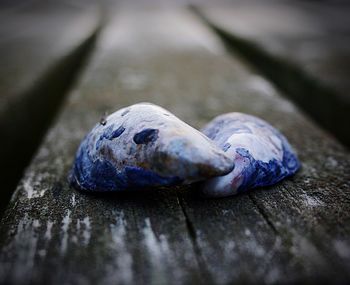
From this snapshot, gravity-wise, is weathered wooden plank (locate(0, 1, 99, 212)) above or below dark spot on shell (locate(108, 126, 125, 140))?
below

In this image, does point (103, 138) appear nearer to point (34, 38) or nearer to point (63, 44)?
point (63, 44)

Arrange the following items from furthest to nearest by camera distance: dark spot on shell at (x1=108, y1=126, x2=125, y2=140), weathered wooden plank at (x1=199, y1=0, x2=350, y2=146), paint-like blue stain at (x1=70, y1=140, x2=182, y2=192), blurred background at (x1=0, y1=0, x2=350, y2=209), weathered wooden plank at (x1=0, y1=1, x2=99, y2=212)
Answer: weathered wooden plank at (x1=199, y1=0, x2=350, y2=146), blurred background at (x1=0, y1=0, x2=350, y2=209), weathered wooden plank at (x1=0, y1=1, x2=99, y2=212), dark spot on shell at (x1=108, y1=126, x2=125, y2=140), paint-like blue stain at (x1=70, y1=140, x2=182, y2=192)

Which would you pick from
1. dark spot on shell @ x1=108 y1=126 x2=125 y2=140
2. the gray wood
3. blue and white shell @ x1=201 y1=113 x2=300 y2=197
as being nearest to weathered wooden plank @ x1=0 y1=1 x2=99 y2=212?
the gray wood

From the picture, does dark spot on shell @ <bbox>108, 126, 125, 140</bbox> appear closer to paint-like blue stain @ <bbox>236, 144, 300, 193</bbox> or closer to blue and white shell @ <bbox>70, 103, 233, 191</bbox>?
blue and white shell @ <bbox>70, 103, 233, 191</bbox>

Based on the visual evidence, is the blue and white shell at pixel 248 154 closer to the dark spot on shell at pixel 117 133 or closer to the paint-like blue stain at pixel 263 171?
the paint-like blue stain at pixel 263 171

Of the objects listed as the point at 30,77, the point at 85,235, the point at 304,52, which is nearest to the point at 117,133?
the point at 85,235

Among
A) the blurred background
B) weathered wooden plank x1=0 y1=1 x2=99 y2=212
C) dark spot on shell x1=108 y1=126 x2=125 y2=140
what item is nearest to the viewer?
dark spot on shell x1=108 y1=126 x2=125 y2=140

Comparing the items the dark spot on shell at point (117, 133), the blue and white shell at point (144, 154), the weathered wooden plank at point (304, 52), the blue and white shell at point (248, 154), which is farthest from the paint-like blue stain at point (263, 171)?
the weathered wooden plank at point (304, 52)
